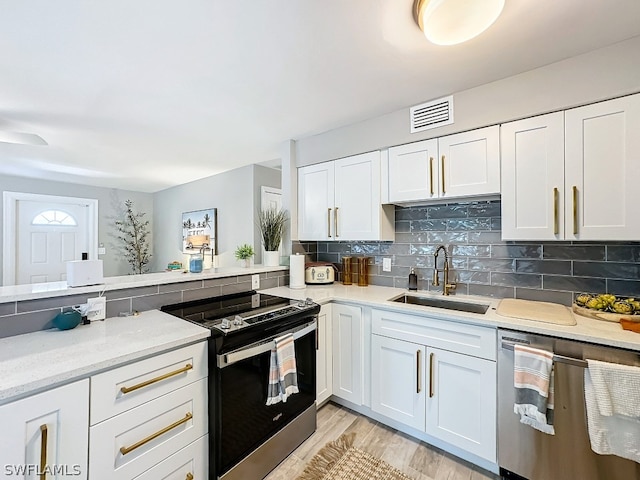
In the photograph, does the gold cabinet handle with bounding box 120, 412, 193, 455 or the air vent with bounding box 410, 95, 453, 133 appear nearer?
the gold cabinet handle with bounding box 120, 412, 193, 455

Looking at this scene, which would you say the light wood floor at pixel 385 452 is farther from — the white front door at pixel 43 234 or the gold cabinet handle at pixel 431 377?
the white front door at pixel 43 234

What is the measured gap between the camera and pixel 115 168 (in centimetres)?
388

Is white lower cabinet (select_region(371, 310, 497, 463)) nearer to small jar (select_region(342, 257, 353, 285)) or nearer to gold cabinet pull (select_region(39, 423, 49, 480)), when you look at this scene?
small jar (select_region(342, 257, 353, 285))

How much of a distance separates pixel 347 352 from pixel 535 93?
210cm

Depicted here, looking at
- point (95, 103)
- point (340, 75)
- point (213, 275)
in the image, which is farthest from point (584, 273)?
point (95, 103)

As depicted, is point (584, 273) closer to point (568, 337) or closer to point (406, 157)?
point (568, 337)

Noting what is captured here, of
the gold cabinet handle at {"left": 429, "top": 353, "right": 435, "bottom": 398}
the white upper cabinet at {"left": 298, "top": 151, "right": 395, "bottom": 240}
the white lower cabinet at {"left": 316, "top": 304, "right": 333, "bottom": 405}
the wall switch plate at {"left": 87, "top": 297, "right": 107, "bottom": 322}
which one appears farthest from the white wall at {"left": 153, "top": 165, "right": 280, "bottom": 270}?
the gold cabinet handle at {"left": 429, "top": 353, "right": 435, "bottom": 398}

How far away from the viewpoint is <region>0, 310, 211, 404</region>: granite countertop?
0.95 meters

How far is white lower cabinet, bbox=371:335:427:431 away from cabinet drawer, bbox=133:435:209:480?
3.83ft

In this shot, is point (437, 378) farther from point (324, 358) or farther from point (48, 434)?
point (48, 434)

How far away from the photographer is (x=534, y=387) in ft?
4.54

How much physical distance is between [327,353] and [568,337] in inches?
58.2

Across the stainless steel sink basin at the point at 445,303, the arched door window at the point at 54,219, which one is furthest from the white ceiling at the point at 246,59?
the arched door window at the point at 54,219

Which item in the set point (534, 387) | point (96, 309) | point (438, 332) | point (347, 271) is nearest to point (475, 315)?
point (438, 332)
